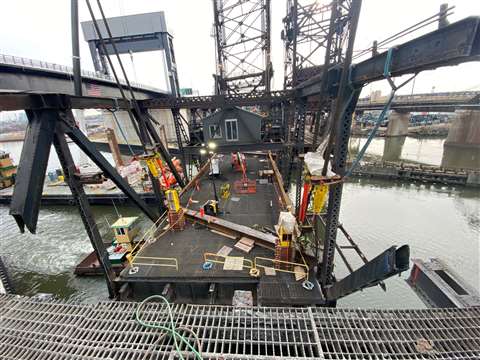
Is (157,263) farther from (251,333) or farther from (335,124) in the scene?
(335,124)

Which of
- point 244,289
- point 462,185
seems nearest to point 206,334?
point 244,289

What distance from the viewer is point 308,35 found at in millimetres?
14656

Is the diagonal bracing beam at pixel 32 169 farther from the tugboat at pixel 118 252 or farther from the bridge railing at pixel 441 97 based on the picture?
the bridge railing at pixel 441 97

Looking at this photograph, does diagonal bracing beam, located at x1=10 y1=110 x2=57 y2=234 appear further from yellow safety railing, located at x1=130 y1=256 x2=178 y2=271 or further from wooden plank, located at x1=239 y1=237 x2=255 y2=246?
wooden plank, located at x1=239 y1=237 x2=255 y2=246

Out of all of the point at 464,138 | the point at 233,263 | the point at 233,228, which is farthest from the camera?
the point at 464,138

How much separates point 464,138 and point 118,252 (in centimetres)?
5757

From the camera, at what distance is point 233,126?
16.0 meters

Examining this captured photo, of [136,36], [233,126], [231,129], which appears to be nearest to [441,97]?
[233,126]

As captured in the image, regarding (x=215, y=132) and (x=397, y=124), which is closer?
(x=215, y=132)

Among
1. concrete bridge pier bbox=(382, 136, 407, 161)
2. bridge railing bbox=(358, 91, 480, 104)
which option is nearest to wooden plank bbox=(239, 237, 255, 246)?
concrete bridge pier bbox=(382, 136, 407, 161)

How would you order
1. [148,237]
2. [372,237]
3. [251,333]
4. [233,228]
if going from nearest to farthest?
[251,333] → [233,228] → [148,237] → [372,237]

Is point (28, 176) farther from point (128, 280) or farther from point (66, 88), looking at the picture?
point (66, 88)

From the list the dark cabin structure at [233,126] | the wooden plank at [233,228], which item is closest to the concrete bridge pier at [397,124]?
the dark cabin structure at [233,126]

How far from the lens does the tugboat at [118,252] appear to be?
11539 millimetres
